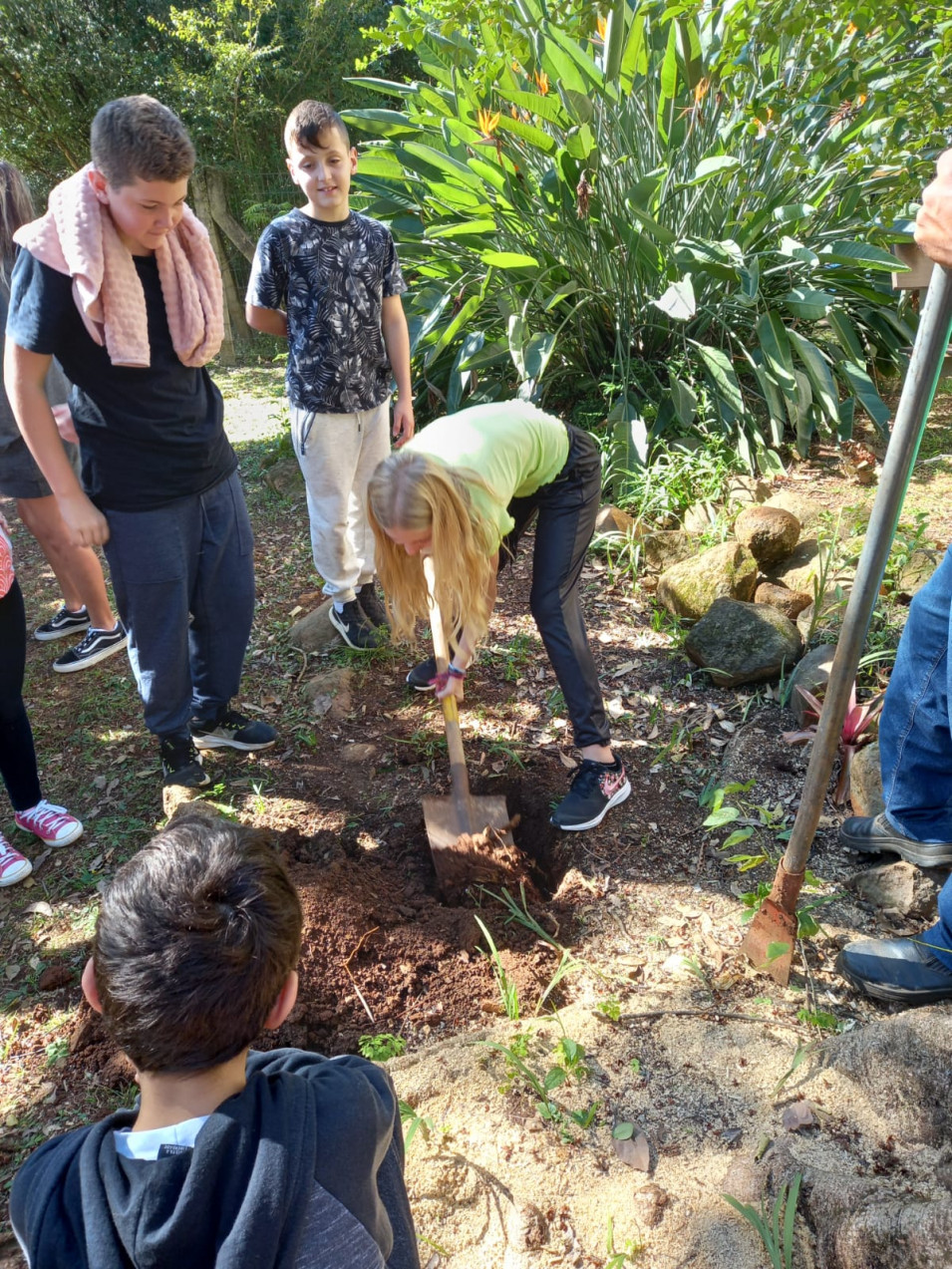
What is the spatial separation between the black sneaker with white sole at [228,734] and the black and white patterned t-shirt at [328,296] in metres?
1.18

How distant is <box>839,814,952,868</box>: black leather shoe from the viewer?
2127 millimetres

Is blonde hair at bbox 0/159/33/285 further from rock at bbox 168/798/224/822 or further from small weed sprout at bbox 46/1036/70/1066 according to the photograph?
small weed sprout at bbox 46/1036/70/1066

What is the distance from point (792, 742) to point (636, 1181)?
1.53 meters

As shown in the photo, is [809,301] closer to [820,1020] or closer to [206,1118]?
[820,1020]

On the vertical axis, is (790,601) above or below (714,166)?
below

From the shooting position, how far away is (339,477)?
3.25 m

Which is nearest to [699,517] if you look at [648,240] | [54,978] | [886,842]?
[648,240]

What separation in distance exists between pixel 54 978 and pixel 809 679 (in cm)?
243

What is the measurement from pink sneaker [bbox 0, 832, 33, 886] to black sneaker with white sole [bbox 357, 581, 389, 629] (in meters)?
1.58

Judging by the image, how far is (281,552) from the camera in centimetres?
459

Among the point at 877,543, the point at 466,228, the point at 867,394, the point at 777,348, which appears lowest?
the point at 867,394

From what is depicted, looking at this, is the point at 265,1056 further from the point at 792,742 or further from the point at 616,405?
the point at 616,405

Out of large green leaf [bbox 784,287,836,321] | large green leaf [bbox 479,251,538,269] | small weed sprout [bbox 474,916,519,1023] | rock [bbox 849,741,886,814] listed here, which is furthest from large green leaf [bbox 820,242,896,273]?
small weed sprout [bbox 474,916,519,1023]

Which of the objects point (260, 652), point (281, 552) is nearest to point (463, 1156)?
point (260, 652)
